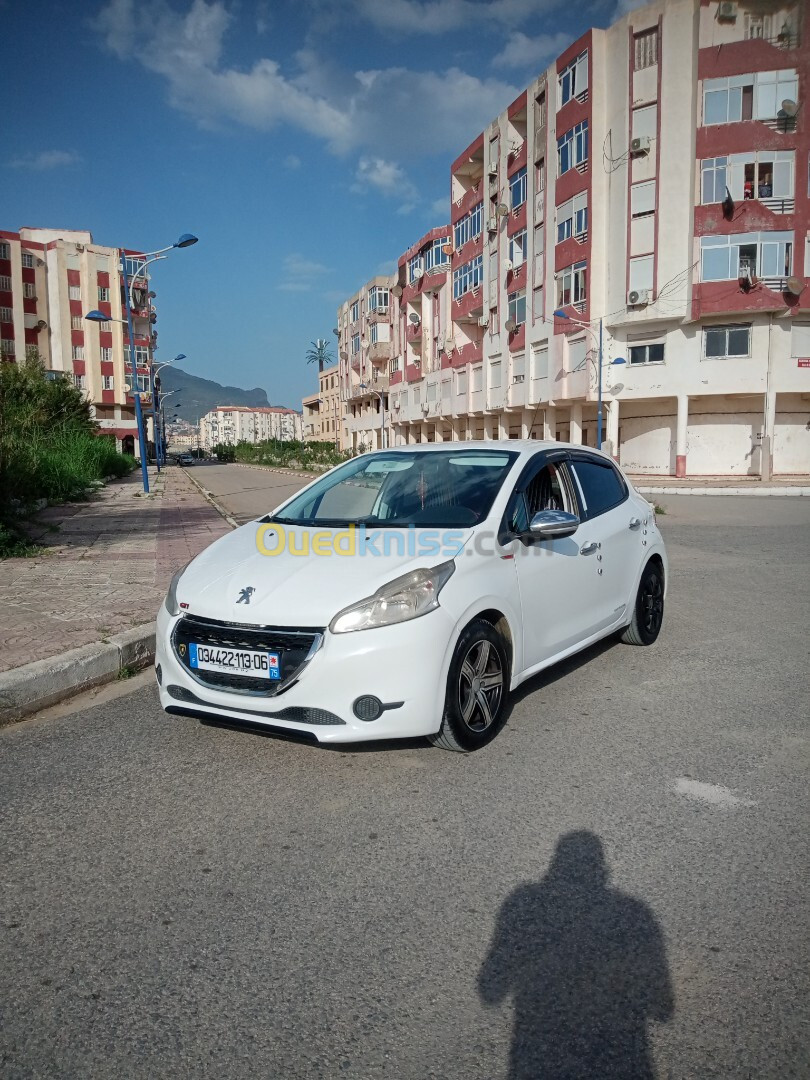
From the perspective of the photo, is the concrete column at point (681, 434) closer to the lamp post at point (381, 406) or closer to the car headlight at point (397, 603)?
the car headlight at point (397, 603)

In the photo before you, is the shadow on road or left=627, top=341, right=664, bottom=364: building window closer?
the shadow on road

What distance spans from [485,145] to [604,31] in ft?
40.2

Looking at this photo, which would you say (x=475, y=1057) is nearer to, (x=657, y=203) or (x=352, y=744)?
(x=352, y=744)

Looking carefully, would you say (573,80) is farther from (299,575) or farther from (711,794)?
(711,794)

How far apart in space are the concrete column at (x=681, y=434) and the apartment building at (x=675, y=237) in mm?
66

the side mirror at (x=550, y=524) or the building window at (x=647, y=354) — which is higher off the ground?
the building window at (x=647, y=354)

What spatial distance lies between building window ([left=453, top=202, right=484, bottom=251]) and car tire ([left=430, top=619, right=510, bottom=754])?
162ft

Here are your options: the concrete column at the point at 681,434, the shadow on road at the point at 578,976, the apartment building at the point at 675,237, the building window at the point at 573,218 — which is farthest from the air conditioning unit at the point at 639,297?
the shadow on road at the point at 578,976

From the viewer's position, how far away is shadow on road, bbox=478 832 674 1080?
1.98 meters

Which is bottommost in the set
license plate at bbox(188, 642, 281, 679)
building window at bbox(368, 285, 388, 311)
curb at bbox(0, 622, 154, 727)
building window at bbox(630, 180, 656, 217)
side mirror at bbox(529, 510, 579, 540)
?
curb at bbox(0, 622, 154, 727)

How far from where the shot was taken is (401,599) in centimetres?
360

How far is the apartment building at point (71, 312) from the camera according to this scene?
68.8m

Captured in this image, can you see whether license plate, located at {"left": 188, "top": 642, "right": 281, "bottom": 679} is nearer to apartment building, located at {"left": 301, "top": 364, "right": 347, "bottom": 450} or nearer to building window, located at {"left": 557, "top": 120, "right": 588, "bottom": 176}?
building window, located at {"left": 557, "top": 120, "right": 588, "bottom": 176}

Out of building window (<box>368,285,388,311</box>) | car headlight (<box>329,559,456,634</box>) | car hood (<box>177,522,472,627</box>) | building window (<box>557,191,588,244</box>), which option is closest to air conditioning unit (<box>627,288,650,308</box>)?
building window (<box>557,191,588,244</box>)
